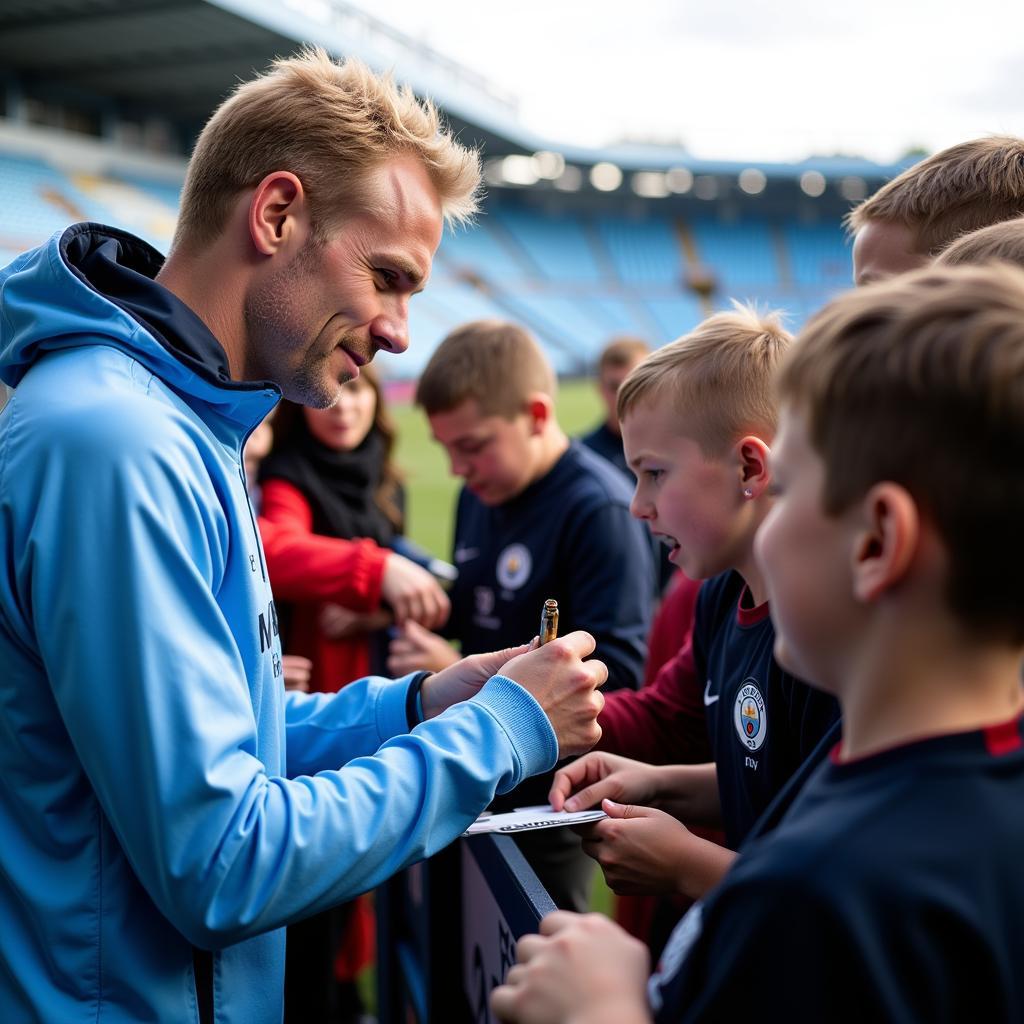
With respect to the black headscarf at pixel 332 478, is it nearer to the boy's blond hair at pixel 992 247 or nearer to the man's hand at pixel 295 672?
the man's hand at pixel 295 672

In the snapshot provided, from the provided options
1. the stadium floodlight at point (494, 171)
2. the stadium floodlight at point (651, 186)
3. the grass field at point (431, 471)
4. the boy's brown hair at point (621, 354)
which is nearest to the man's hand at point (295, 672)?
the grass field at point (431, 471)

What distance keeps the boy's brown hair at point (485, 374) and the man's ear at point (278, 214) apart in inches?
57.4

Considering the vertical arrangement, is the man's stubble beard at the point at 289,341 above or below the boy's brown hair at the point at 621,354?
above

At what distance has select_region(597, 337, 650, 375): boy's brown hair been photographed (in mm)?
7090

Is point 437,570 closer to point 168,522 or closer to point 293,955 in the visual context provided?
point 293,955

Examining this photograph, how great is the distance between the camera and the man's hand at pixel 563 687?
5.16 ft

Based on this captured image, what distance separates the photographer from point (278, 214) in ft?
5.63

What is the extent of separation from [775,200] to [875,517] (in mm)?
46044

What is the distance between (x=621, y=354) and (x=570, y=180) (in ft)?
124

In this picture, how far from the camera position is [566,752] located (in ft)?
5.32

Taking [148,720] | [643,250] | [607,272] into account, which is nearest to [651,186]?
[643,250]

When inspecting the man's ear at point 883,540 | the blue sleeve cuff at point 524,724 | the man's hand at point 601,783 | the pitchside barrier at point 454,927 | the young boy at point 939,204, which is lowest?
the pitchside barrier at point 454,927

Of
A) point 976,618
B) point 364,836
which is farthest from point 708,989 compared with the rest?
point 364,836

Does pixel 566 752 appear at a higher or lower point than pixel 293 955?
higher
